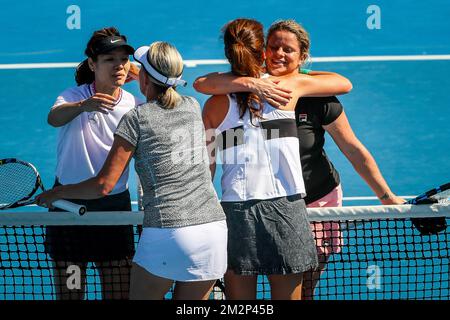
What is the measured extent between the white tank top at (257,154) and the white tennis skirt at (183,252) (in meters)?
0.29

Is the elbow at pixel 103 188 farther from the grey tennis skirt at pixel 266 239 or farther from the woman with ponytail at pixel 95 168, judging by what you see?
the woman with ponytail at pixel 95 168

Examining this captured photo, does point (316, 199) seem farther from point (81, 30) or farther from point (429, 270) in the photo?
point (81, 30)

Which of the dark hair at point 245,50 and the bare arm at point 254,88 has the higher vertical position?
the dark hair at point 245,50

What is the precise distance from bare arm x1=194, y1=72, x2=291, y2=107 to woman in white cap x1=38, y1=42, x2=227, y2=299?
246 mm

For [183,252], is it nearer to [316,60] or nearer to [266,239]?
[266,239]

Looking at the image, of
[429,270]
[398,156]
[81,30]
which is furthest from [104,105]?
[81,30]

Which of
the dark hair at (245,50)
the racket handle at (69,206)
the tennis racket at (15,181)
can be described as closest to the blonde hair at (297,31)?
the dark hair at (245,50)

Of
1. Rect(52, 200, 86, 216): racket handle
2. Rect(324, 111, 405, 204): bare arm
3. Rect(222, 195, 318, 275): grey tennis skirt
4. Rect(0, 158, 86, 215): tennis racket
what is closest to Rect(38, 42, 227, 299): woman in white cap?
Rect(222, 195, 318, 275): grey tennis skirt

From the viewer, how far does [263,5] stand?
30.9ft

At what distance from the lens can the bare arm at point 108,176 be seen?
3562 mm

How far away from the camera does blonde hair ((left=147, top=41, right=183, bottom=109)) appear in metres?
3.56

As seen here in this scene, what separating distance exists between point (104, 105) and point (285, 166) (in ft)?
3.18

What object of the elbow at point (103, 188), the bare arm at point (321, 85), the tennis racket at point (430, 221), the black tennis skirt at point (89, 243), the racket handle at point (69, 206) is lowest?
the black tennis skirt at point (89, 243)

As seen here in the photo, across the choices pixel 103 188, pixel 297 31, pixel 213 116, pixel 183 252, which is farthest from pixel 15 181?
pixel 297 31
